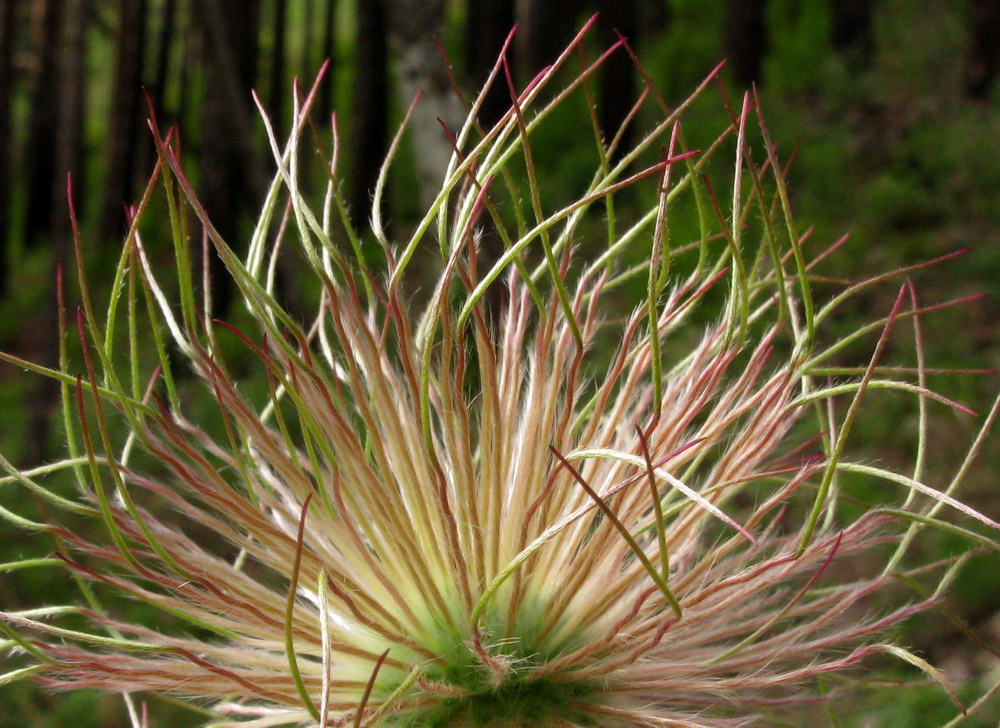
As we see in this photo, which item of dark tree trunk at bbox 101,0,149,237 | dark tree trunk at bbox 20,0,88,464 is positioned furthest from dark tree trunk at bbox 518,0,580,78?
dark tree trunk at bbox 20,0,88,464

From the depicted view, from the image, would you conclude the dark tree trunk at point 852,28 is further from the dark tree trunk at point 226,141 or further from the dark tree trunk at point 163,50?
the dark tree trunk at point 163,50

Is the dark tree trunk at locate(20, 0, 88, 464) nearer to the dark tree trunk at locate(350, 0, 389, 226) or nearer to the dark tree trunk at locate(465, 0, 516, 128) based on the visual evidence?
the dark tree trunk at locate(465, 0, 516, 128)

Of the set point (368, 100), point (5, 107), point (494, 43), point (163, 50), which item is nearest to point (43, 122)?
point (163, 50)

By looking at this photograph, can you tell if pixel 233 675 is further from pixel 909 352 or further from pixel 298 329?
pixel 909 352

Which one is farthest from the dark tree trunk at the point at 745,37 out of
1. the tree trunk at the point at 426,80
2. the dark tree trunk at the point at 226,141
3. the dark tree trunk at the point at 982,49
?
the tree trunk at the point at 426,80

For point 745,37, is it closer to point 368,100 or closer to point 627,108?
point 627,108

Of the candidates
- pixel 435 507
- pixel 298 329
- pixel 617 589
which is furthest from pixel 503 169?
pixel 617 589

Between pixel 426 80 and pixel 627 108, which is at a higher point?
pixel 426 80
